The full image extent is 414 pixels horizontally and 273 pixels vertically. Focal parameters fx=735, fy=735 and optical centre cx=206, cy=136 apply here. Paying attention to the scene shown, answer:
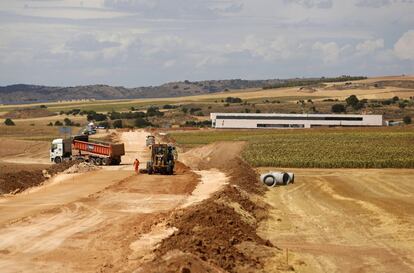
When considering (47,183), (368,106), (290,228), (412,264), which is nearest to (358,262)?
(412,264)

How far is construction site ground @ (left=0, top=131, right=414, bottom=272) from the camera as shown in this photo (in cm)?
2050

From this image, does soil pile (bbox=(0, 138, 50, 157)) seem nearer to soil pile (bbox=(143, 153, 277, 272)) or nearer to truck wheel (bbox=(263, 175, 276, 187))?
truck wheel (bbox=(263, 175, 276, 187))

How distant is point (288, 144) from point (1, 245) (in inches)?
2209

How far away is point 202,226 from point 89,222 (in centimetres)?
482

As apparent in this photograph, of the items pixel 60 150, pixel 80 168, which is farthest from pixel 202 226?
pixel 60 150

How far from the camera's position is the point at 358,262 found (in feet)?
77.4

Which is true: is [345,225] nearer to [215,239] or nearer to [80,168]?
[215,239]

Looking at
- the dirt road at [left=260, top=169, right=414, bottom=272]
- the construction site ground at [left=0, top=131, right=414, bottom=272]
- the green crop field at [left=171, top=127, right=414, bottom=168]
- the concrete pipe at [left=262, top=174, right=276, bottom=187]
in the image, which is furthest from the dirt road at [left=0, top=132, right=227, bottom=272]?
the green crop field at [left=171, top=127, right=414, bottom=168]

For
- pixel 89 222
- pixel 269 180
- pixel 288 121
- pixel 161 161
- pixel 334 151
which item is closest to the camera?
pixel 89 222

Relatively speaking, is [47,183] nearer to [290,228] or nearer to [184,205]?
[184,205]

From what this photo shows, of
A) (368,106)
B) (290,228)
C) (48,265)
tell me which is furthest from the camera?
(368,106)

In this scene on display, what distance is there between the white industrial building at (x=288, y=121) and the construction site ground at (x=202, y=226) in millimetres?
90964

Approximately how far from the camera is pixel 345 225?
101ft

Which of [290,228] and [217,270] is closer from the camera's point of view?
[217,270]
